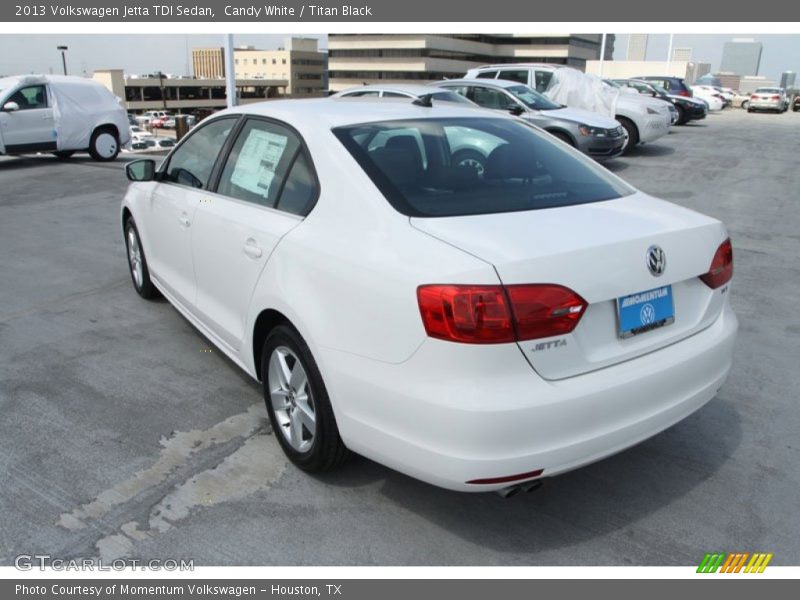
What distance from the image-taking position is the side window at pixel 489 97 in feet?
43.5

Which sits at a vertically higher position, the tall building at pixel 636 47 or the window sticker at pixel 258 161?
the tall building at pixel 636 47

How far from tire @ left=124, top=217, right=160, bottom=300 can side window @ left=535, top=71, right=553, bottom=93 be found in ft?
40.9

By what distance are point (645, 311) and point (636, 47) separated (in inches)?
3810

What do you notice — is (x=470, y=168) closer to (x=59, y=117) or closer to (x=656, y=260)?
(x=656, y=260)

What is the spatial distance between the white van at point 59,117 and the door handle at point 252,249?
39.1ft

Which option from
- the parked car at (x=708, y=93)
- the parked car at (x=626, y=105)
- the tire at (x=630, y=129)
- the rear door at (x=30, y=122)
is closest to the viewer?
the rear door at (x=30, y=122)

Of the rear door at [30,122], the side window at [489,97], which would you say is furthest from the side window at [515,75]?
the rear door at [30,122]

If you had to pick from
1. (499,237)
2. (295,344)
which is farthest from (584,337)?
(295,344)

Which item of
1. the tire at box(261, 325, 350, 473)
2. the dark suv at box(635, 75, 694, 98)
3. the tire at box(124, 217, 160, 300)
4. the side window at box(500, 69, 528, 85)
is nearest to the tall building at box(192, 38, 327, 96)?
the dark suv at box(635, 75, 694, 98)

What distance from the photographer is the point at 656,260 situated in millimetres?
2688

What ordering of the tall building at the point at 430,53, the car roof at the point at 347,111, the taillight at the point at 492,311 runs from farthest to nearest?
1. the tall building at the point at 430,53
2. the car roof at the point at 347,111
3. the taillight at the point at 492,311

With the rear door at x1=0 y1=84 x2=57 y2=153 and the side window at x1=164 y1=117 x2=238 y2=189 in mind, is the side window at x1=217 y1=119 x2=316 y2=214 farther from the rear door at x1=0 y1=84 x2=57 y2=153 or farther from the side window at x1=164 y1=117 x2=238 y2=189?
the rear door at x1=0 y1=84 x2=57 y2=153

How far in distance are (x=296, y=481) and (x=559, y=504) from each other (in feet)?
3.88

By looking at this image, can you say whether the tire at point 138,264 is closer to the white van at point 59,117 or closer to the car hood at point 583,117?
the car hood at point 583,117
